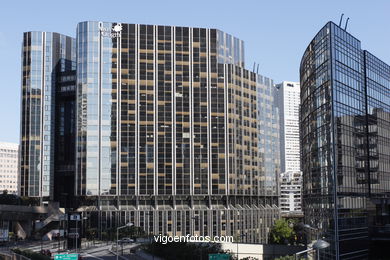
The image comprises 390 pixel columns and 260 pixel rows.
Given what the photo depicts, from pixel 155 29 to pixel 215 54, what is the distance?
67.7 feet

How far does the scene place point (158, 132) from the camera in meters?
174

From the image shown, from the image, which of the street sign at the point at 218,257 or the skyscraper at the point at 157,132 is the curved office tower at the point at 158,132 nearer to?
the skyscraper at the point at 157,132

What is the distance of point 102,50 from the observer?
17362 centimetres

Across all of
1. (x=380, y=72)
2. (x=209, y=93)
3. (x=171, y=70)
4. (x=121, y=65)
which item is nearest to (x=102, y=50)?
(x=121, y=65)

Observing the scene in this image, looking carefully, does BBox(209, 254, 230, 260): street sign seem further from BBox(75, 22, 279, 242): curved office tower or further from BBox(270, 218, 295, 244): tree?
BBox(75, 22, 279, 242): curved office tower

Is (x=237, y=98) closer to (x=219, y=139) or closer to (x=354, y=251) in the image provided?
(x=219, y=139)

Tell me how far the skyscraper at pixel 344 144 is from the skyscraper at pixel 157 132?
6937 centimetres

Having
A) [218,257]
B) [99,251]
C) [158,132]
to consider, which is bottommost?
[99,251]

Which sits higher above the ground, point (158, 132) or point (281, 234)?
point (158, 132)

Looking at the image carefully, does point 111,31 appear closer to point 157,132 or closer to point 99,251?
point 157,132

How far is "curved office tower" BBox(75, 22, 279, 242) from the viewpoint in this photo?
170m

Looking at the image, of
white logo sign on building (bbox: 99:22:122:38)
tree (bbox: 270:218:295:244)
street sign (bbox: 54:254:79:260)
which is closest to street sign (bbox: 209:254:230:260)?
street sign (bbox: 54:254:79:260)

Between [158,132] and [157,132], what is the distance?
30 cm

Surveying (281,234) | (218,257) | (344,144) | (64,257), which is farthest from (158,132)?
(218,257)
